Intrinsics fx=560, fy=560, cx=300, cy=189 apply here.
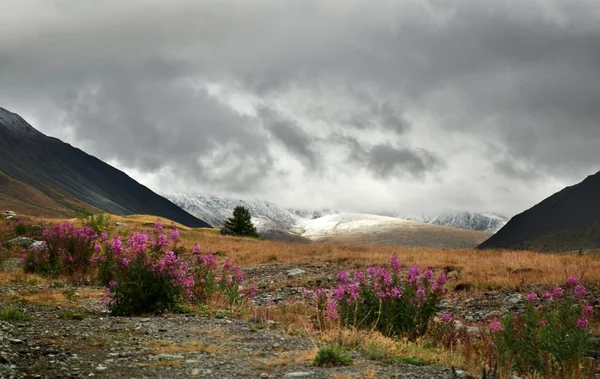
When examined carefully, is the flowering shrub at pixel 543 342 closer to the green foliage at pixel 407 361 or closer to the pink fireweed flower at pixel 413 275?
the green foliage at pixel 407 361

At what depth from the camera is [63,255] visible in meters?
21.8

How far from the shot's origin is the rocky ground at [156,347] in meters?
7.97

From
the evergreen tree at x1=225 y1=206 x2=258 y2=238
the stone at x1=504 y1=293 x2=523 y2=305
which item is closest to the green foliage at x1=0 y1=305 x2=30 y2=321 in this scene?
the stone at x1=504 y1=293 x2=523 y2=305

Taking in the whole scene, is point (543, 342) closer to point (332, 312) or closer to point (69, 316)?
point (332, 312)

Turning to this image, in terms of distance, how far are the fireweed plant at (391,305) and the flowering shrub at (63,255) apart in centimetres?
1335

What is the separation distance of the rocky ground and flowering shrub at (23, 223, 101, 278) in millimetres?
5431

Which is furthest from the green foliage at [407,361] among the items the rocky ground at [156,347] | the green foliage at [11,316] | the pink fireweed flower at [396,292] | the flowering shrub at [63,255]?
the flowering shrub at [63,255]

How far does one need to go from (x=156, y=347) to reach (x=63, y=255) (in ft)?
44.8

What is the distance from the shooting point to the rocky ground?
314 inches

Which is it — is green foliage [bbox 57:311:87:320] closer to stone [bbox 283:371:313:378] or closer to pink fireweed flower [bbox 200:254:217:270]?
pink fireweed flower [bbox 200:254:217:270]

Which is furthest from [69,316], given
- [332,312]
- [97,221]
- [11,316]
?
[97,221]

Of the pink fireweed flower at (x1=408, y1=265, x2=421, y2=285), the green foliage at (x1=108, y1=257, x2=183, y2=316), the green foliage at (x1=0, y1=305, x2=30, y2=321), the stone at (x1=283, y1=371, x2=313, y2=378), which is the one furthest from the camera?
the green foliage at (x1=108, y1=257, x2=183, y2=316)

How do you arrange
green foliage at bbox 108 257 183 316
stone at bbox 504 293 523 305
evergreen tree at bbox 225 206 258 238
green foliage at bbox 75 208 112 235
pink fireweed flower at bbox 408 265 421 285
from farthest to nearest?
1. evergreen tree at bbox 225 206 258 238
2. green foliage at bbox 75 208 112 235
3. stone at bbox 504 293 523 305
4. green foliage at bbox 108 257 183 316
5. pink fireweed flower at bbox 408 265 421 285

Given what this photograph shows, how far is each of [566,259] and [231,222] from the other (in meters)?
50.5
